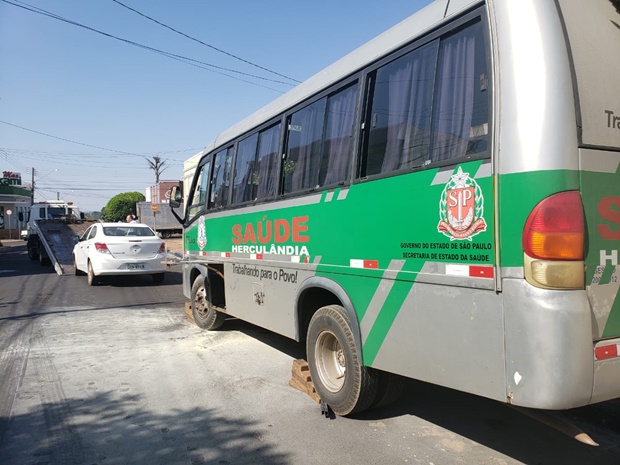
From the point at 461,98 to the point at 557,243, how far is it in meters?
1.13

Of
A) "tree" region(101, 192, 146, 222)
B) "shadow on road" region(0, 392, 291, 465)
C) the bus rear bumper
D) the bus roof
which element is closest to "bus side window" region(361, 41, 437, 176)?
the bus roof

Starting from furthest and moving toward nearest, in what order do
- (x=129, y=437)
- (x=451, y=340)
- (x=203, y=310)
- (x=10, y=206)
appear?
1. (x=10, y=206)
2. (x=203, y=310)
3. (x=129, y=437)
4. (x=451, y=340)

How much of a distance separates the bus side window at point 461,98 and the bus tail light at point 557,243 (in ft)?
1.77

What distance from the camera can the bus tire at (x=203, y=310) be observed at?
301 inches

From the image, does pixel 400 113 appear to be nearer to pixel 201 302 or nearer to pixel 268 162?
pixel 268 162

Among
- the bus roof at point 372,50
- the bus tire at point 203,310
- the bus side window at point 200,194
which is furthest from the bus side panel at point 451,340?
the bus side window at point 200,194

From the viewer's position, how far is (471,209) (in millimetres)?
2883

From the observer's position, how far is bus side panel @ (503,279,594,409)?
2.52 metres

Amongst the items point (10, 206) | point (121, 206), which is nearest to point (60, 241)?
point (121, 206)

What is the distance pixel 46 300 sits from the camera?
11.2 metres

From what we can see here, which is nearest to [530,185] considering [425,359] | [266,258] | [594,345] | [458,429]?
[594,345]

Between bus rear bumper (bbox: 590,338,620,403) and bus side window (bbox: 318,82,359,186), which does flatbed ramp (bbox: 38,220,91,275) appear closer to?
bus side window (bbox: 318,82,359,186)

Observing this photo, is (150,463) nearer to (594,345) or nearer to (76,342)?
(594,345)

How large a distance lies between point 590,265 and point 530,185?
1.79 ft
